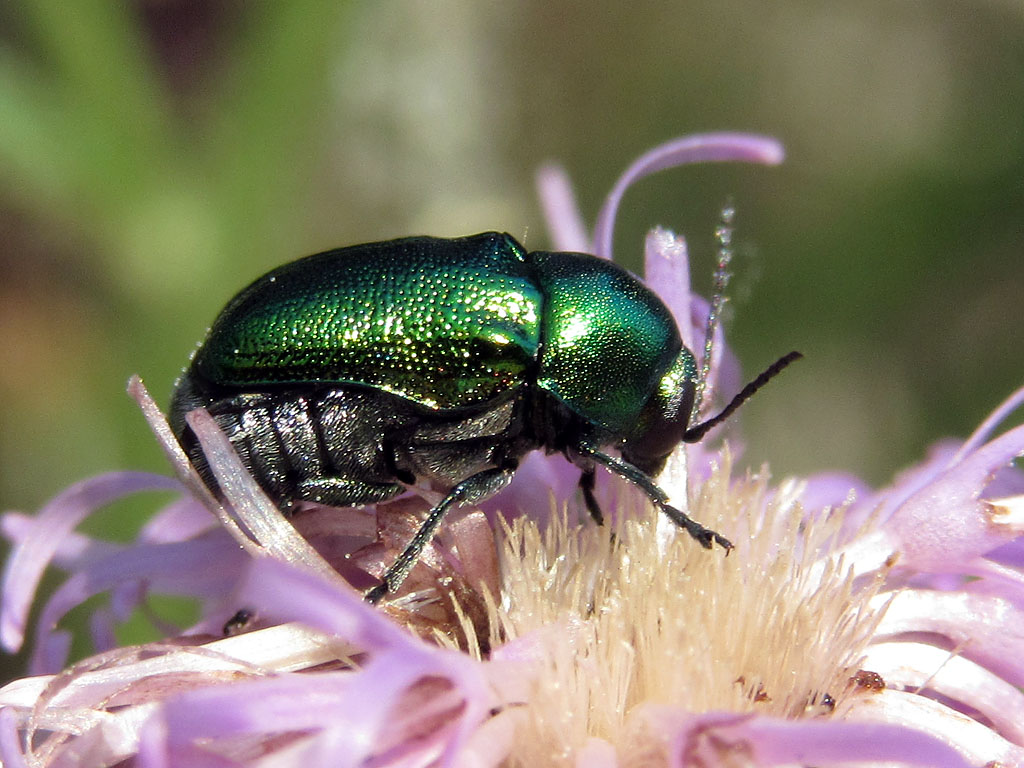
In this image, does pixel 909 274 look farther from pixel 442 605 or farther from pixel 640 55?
pixel 442 605

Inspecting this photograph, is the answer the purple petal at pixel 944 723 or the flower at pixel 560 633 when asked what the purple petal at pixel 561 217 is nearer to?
the flower at pixel 560 633

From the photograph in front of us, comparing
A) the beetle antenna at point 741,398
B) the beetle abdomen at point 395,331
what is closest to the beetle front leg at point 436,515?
the beetle abdomen at point 395,331

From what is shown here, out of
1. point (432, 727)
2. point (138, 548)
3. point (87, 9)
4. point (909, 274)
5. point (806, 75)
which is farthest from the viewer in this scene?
point (806, 75)

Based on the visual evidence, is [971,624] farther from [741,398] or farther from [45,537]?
[45,537]

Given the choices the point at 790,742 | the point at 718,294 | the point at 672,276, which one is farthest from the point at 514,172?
the point at 790,742

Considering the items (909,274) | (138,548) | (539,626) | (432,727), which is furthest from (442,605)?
(909,274)

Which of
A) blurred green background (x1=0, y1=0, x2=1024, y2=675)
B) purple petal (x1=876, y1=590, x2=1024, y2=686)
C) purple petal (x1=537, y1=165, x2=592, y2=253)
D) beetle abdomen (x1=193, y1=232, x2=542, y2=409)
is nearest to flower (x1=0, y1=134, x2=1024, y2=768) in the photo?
purple petal (x1=876, y1=590, x2=1024, y2=686)
